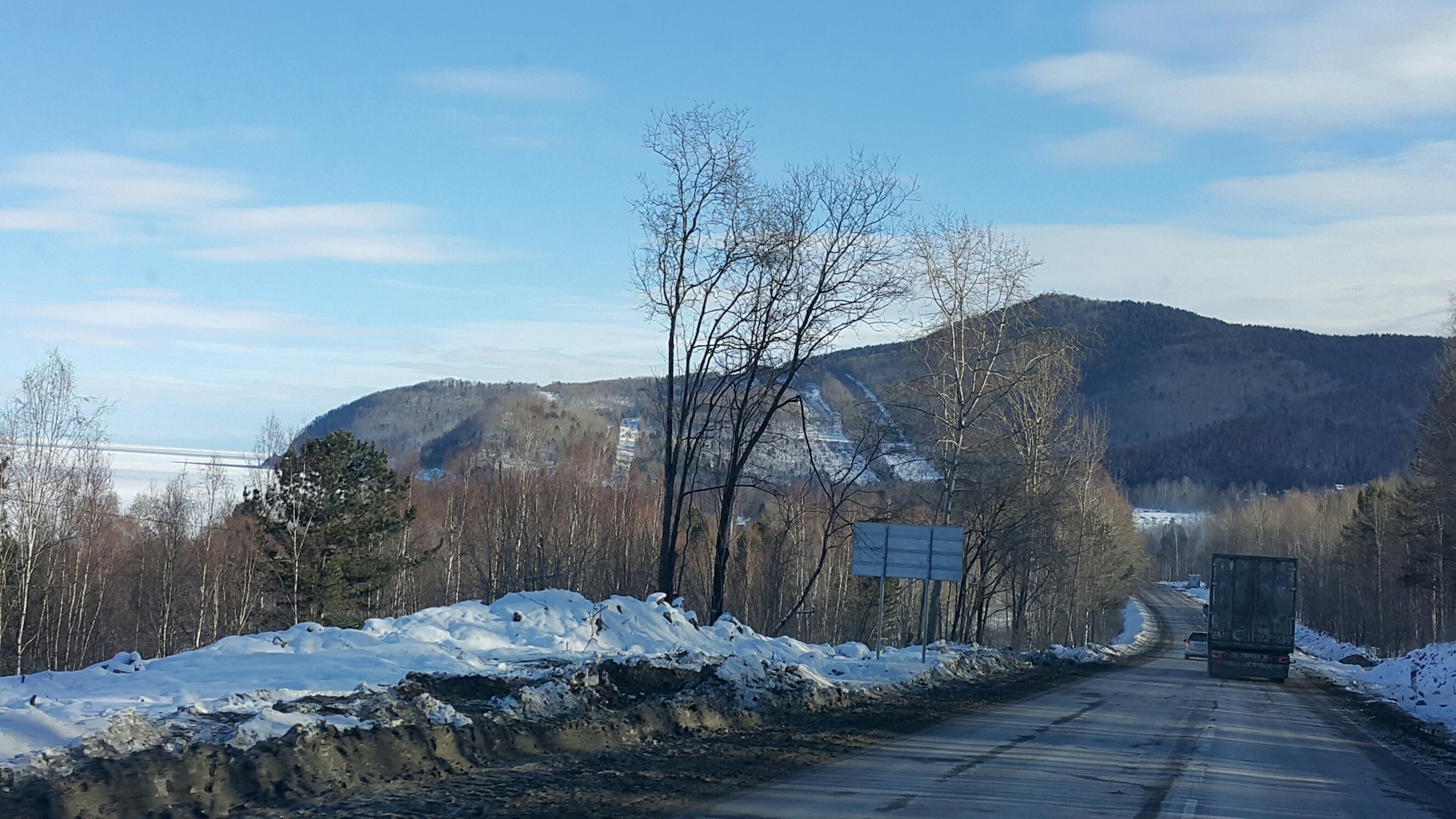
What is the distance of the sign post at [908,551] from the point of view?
75.4ft

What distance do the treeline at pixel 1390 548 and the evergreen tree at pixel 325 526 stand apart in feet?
140

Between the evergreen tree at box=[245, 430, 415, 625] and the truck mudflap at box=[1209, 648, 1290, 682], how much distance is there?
32.4 m

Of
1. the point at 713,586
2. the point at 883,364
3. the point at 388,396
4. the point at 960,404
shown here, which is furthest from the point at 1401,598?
the point at 388,396

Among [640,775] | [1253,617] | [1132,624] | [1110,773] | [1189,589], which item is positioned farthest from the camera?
[1189,589]

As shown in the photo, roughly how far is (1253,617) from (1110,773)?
27.4 metres

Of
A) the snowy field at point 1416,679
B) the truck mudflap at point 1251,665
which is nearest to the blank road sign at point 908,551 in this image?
the snowy field at point 1416,679

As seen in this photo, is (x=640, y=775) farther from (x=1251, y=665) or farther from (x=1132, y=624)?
(x=1132, y=624)

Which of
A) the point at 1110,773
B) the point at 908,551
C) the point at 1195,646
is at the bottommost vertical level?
the point at 1195,646

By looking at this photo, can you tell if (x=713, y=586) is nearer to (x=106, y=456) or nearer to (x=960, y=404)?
(x=960, y=404)

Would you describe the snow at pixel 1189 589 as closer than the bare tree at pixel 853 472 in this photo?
No

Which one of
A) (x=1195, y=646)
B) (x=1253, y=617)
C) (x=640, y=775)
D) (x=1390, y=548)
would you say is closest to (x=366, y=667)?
(x=640, y=775)

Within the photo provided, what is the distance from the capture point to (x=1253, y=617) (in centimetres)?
3509

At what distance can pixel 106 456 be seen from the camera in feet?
158

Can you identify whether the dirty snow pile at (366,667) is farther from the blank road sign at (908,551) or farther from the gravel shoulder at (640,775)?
the blank road sign at (908,551)
